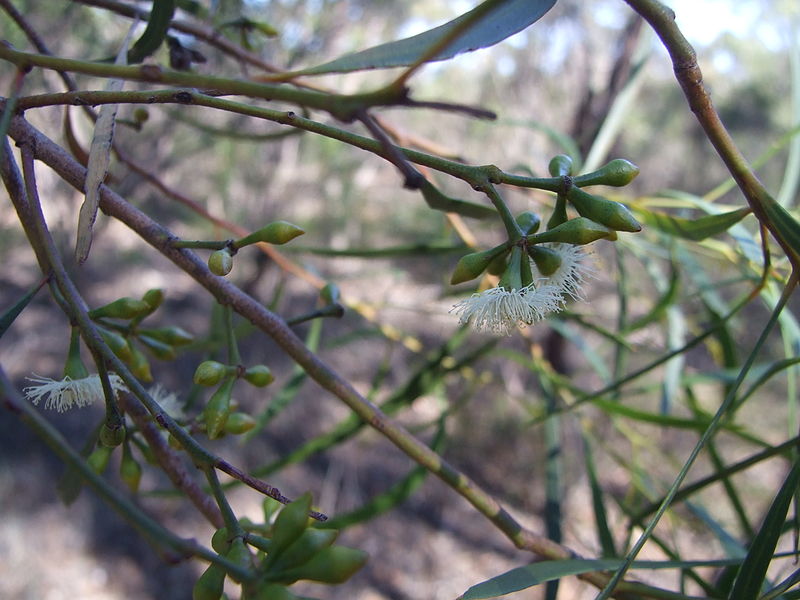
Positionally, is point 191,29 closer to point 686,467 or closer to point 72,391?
point 72,391

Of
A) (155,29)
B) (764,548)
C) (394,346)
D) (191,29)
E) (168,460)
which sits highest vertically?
(394,346)

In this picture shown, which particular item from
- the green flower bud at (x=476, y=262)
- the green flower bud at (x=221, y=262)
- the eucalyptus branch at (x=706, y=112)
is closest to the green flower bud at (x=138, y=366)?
the green flower bud at (x=221, y=262)

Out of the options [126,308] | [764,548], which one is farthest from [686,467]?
[126,308]

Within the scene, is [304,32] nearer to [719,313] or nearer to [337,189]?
[337,189]

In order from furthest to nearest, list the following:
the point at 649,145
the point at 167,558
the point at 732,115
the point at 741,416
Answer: the point at 649,145
the point at 732,115
the point at 741,416
the point at 167,558

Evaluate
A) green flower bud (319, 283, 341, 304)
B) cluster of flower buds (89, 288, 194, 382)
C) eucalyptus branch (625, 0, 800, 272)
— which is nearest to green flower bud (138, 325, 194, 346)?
cluster of flower buds (89, 288, 194, 382)

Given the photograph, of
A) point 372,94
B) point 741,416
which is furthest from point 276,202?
point 372,94
